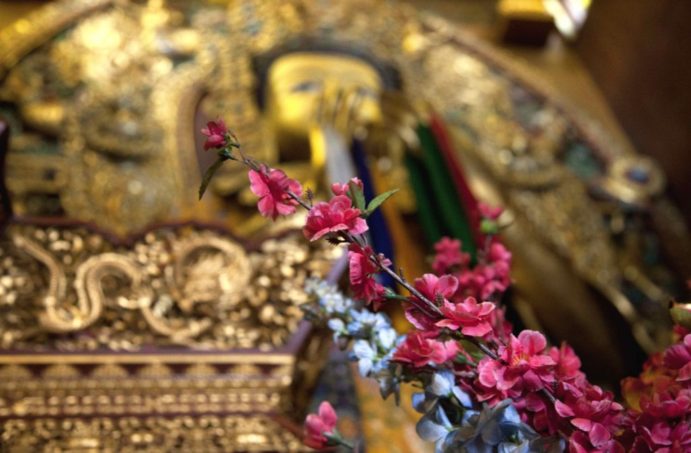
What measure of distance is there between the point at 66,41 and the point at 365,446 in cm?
160

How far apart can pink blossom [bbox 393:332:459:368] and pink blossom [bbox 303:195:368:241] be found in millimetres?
103

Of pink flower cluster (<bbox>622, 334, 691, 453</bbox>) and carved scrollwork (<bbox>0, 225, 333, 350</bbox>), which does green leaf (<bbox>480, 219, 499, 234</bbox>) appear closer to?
pink flower cluster (<bbox>622, 334, 691, 453</bbox>)

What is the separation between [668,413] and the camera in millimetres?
567

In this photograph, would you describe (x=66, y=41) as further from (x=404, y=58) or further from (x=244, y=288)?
(x=244, y=288)

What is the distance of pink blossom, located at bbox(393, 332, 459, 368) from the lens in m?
0.62

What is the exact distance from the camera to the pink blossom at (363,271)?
0.58 meters

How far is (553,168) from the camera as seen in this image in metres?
2.30

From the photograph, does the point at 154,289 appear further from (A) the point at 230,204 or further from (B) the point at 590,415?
(A) the point at 230,204

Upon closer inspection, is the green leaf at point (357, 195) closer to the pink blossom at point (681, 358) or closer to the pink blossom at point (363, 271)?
the pink blossom at point (363, 271)

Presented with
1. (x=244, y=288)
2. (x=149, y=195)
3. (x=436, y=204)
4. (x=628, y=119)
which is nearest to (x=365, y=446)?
(x=244, y=288)

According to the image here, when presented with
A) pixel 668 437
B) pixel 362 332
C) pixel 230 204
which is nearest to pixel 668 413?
pixel 668 437

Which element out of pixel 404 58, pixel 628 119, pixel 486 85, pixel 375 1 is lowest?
pixel 628 119

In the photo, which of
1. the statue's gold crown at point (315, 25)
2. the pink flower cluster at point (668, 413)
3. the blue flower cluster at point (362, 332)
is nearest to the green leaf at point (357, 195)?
the blue flower cluster at point (362, 332)

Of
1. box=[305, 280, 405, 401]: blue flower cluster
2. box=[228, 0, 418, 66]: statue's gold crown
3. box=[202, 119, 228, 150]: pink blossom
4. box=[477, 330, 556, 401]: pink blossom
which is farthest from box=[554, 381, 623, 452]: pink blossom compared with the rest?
box=[228, 0, 418, 66]: statue's gold crown
